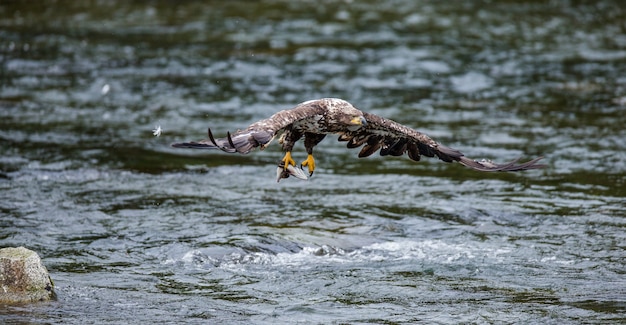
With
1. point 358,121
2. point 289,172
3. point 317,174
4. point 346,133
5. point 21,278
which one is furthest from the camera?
point 317,174

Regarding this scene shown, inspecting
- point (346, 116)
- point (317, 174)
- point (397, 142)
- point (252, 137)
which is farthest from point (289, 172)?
point (317, 174)

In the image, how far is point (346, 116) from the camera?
913cm

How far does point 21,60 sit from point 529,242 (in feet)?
44.1

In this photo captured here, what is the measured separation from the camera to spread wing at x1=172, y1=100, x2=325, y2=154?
719 centimetres

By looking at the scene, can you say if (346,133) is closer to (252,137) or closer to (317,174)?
(252,137)

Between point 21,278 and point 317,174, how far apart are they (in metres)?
6.10

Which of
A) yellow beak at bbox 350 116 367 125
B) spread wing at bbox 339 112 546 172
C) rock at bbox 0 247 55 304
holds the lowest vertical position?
rock at bbox 0 247 55 304

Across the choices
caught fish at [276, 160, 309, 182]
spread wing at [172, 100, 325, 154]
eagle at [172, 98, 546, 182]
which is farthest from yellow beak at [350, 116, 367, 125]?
caught fish at [276, 160, 309, 182]

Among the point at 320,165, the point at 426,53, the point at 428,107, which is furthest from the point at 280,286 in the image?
the point at 426,53

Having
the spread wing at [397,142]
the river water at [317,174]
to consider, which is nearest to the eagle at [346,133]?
the spread wing at [397,142]

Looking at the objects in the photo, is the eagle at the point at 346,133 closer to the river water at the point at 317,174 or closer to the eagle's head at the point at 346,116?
the eagle's head at the point at 346,116

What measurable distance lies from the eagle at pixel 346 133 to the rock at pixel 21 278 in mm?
2272

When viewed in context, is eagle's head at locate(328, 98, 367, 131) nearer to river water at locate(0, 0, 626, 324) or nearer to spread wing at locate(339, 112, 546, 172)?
spread wing at locate(339, 112, 546, 172)

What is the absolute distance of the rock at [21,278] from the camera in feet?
26.9
